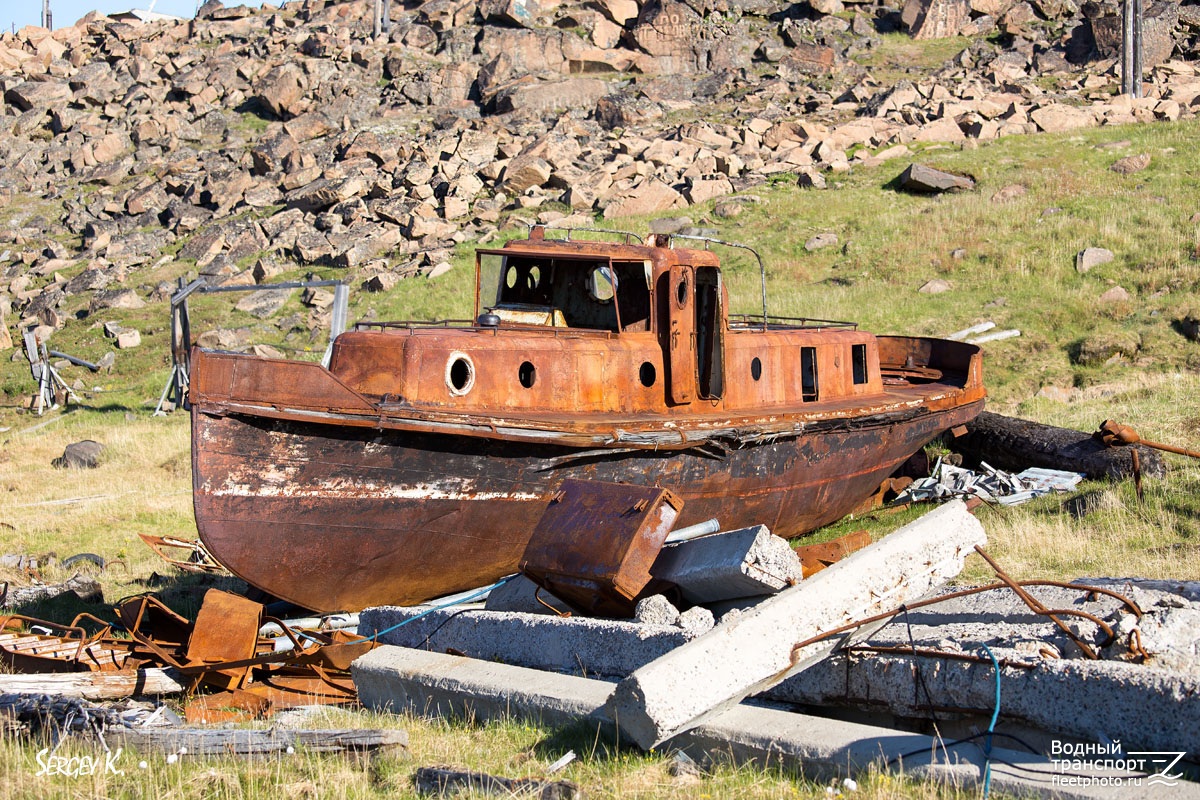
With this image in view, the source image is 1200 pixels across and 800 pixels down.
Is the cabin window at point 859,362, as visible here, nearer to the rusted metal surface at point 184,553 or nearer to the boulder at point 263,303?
the rusted metal surface at point 184,553

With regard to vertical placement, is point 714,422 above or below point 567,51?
below

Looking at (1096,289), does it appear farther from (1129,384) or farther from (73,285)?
(73,285)

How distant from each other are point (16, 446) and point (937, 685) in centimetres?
1730

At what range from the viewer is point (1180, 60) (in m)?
42.1

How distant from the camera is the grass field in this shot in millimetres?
4859

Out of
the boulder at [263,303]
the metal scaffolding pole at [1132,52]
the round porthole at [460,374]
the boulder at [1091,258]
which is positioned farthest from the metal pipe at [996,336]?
the metal scaffolding pole at [1132,52]

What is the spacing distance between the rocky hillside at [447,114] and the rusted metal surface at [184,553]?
1635 cm

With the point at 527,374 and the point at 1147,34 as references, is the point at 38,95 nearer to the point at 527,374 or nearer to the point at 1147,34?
the point at 527,374

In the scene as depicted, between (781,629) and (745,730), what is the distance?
501 mm

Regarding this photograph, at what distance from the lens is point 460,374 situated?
31.0ft

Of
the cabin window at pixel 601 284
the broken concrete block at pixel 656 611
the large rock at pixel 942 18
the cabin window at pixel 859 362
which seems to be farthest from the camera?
the large rock at pixel 942 18

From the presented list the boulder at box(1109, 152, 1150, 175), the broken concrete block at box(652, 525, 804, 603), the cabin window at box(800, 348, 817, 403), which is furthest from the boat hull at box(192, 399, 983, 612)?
the boulder at box(1109, 152, 1150, 175)

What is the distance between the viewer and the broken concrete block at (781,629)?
15.2 ft

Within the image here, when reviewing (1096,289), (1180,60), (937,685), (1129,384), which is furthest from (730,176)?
(937,685)
